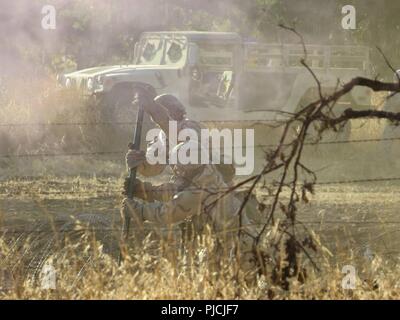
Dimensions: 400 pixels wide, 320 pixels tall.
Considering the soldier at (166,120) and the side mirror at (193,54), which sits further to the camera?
the side mirror at (193,54)

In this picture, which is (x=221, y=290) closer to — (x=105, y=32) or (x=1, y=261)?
(x=1, y=261)

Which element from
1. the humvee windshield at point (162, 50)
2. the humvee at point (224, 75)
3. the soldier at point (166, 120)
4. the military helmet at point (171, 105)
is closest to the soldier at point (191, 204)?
the soldier at point (166, 120)

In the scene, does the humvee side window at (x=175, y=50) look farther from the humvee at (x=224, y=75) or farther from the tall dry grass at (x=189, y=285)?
the tall dry grass at (x=189, y=285)

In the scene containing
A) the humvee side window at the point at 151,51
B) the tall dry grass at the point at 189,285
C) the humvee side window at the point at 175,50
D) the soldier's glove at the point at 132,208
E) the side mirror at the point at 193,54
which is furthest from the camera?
the humvee side window at the point at 151,51

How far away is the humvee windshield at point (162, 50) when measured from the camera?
16.5 m

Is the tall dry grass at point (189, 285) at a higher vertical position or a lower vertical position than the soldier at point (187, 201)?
lower

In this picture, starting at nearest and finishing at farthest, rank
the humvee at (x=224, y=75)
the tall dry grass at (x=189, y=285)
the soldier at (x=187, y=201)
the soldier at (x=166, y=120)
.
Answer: the tall dry grass at (x=189, y=285) < the soldier at (x=187, y=201) < the soldier at (x=166, y=120) < the humvee at (x=224, y=75)

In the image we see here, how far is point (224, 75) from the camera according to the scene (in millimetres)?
16531

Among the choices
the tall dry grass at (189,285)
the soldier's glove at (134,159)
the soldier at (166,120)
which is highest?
the soldier at (166,120)

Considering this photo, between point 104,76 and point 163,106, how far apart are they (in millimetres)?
8629

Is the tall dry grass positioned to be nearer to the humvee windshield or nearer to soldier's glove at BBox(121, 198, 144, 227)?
soldier's glove at BBox(121, 198, 144, 227)

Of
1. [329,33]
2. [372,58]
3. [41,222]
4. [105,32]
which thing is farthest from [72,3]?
[41,222]

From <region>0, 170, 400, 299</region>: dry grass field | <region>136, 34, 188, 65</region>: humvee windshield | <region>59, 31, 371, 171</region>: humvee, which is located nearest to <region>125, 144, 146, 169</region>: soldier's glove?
<region>0, 170, 400, 299</region>: dry grass field

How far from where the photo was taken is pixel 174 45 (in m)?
16.7
